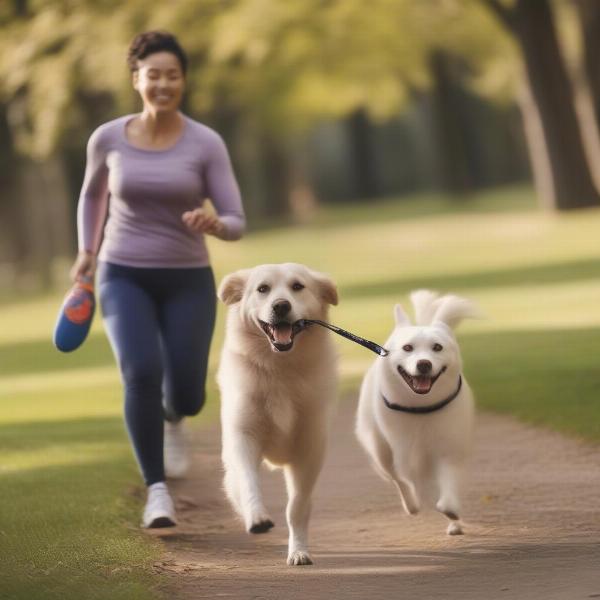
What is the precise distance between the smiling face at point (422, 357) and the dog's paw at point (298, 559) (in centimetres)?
86

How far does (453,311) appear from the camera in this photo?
7.44 m

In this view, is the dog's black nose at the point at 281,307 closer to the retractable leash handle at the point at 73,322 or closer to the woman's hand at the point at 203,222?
the woman's hand at the point at 203,222

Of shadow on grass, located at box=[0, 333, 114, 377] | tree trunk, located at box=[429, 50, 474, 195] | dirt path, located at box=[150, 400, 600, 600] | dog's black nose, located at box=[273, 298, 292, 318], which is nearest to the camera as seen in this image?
Result: dirt path, located at box=[150, 400, 600, 600]

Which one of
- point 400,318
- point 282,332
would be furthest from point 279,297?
point 400,318

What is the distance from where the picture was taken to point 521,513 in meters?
7.73

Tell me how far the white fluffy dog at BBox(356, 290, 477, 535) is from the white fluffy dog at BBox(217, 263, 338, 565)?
1.08 feet

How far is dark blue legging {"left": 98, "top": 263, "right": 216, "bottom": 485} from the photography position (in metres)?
7.62

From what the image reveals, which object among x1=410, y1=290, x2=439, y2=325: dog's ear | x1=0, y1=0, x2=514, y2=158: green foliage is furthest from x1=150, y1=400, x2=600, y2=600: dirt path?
x1=0, y1=0, x2=514, y2=158: green foliage

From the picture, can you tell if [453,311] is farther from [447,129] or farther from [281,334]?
[447,129]

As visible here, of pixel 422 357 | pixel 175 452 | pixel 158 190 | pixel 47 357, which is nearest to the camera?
pixel 422 357

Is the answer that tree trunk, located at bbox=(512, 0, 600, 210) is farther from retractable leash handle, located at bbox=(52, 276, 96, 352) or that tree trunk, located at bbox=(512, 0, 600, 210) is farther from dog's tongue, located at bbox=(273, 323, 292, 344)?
dog's tongue, located at bbox=(273, 323, 292, 344)

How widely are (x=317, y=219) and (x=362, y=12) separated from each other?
19.9 m

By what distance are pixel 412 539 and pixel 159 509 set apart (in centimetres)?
122

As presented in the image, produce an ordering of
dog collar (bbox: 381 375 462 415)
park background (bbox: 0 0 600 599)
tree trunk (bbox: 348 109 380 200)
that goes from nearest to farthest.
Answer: dog collar (bbox: 381 375 462 415) < park background (bbox: 0 0 600 599) < tree trunk (bbox: 348 109 380 200)
